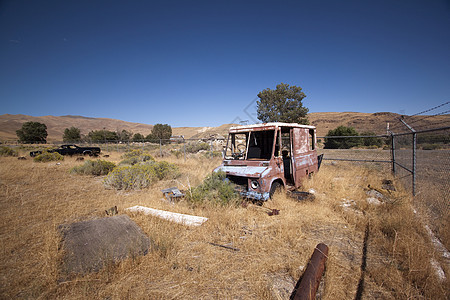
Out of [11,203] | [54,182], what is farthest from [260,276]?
[54,182]

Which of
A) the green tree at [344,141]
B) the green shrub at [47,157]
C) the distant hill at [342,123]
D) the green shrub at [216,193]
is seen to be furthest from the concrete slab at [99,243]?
the green tree at [344,141]

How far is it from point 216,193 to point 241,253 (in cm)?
206

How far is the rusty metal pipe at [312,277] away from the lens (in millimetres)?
2158

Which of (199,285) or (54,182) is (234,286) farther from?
(54,182)

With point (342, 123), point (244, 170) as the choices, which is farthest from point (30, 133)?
point (342, 123)

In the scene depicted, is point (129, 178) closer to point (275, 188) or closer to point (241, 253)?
point (275, 188)

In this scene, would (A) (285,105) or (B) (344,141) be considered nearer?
(B) (344,141)

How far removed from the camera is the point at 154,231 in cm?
391

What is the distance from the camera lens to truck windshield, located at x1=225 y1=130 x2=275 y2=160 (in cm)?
629

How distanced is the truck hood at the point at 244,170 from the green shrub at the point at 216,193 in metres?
0.28

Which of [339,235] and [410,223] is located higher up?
[410,223]

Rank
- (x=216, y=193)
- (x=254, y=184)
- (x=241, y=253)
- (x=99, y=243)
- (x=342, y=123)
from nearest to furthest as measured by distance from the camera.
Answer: (x=241, y=253), (x=99, y=243), (x=254, y=184), (x=216, y=193), (x=342, y=123)

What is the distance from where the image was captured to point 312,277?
94.4 inches

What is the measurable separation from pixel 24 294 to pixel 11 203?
513 centimetres
